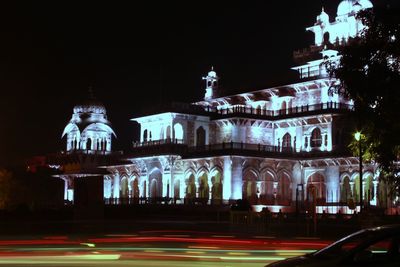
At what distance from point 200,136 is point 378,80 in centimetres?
5392

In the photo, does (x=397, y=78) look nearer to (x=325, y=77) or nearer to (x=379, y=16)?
(x=379, y=16)

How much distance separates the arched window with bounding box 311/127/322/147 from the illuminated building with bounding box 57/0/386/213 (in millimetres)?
91

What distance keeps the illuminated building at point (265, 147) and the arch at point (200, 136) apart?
117 millimetres

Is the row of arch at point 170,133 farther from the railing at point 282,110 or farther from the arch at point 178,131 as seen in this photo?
the railing at point 282,110

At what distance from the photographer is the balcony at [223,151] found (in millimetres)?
58312

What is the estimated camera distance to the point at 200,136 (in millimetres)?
67500

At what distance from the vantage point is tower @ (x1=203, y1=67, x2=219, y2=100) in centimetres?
7688

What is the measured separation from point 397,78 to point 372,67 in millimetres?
569

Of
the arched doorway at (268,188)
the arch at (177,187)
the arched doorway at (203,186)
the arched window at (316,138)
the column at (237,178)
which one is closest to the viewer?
the column at (237,178)

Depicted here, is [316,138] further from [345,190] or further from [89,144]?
[89,144]

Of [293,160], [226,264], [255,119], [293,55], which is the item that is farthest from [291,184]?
[226,264]

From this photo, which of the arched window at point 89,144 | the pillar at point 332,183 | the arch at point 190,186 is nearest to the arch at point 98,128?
the arched window at point 89,144

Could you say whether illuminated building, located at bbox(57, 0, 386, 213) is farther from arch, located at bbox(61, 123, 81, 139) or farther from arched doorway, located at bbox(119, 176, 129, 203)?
arch, located at bbox(61, 123, 81, 139)

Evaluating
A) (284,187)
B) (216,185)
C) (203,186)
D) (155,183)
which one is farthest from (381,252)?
(155,183)
